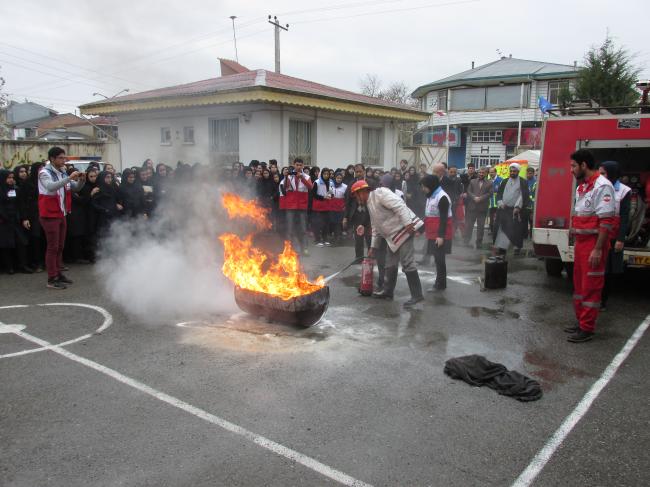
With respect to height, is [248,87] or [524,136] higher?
[524,136]

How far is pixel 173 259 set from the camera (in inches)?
302

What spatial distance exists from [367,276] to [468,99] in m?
34.8

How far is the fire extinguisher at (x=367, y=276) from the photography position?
738cm

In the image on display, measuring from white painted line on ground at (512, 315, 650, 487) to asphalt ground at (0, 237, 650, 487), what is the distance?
0.14 ft

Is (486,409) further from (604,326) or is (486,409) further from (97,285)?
(97,285)

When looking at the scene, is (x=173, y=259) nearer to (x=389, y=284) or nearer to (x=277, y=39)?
(x=389, y=284)

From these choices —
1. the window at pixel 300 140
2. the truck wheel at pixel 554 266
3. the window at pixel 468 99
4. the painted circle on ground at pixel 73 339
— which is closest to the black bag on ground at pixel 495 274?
the truck wheel at pixel 554 266

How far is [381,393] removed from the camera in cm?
423

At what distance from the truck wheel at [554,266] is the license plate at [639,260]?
1.66m

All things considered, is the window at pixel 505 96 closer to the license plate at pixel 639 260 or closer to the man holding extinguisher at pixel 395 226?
the license plate at pixel 639 260

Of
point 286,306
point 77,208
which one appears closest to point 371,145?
point 77,208

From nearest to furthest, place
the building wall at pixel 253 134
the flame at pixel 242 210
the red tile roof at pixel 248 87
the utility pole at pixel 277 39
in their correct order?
the flame at pixel 242 210 → the red tile roof at pixel 248 87 → the building wall at pixel 253 134 → the utility pole at pixel 277 39

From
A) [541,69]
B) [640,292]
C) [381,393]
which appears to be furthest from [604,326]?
[541,69]

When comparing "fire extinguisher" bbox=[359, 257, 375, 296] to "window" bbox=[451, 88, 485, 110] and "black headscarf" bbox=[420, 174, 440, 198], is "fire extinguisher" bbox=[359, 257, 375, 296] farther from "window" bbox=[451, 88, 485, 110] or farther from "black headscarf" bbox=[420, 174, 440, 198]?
"window" bbox=[451, 88, 485, 110]
